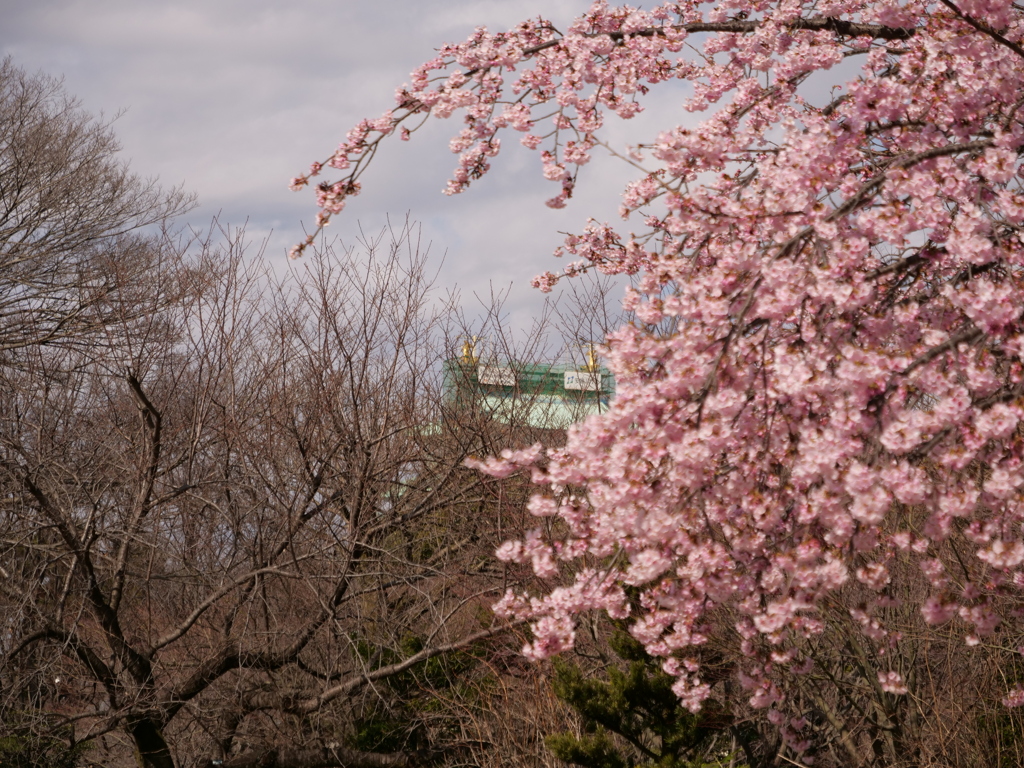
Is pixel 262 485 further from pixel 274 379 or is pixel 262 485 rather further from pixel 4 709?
pixel 4 709

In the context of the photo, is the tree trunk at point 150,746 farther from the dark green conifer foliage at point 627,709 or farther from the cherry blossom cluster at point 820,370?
the cherry blossom cluster at point 820,370

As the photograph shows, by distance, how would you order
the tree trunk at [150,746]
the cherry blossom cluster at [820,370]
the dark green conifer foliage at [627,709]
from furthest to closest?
the tree trunk at [150,746] → the dark green conifer foliage at [627,709] → the cherry blossom cluster at [820,370]

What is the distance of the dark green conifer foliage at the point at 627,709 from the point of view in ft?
18.1

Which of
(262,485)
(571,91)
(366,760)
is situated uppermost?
(571,91)

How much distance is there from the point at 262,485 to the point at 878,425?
576 centimetres

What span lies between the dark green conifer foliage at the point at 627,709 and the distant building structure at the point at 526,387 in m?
3.30

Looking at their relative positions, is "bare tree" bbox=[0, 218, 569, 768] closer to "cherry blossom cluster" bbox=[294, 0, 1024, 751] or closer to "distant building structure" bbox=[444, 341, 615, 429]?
"distant building structure" bbox=[444, 341, 615, 429]

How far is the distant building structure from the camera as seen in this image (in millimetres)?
9164

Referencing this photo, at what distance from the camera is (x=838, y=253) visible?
2.91 meters

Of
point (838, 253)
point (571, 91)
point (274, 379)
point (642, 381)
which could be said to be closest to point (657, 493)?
point (642, 381)

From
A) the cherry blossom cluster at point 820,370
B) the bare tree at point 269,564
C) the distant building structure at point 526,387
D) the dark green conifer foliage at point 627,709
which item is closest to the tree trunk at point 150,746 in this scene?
the bare tree at point 269,564

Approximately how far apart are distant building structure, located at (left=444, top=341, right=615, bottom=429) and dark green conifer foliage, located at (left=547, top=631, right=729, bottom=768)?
3.30 meters

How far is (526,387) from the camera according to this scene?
960 centimetres

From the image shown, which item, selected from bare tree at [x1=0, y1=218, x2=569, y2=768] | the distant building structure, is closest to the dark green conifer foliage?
bare tree at [x1=0, y1=218, x2=569, y2=768]
